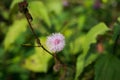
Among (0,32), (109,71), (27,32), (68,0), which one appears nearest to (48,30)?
(27,32)

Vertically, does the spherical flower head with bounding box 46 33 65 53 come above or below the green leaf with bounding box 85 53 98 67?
below

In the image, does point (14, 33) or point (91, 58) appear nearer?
point (91, 58)

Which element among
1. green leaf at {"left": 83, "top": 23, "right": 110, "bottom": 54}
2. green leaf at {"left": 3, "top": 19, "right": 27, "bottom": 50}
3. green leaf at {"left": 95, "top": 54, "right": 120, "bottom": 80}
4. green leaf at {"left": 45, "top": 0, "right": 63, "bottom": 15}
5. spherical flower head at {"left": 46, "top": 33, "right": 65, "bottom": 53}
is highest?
green leaf at {"left": 45, "top": 0, "right": 63, "bottom": 15}

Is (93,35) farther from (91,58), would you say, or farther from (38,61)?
(38,61)

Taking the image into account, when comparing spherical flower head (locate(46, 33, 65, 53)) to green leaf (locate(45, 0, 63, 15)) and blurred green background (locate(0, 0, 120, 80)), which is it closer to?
blurred green background (locate(0, 0, 120, 80))

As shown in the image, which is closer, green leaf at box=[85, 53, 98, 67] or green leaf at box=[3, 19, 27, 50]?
green leaf at box=[85, 53, 98, 67]

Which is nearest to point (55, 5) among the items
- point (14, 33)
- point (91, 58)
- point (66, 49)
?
point (14, 33)

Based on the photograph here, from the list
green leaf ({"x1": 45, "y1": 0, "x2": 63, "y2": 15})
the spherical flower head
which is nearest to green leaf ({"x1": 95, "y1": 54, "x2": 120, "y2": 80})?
the spherical flower head

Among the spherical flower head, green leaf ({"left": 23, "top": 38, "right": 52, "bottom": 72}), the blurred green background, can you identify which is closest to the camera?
the spherical flower head
